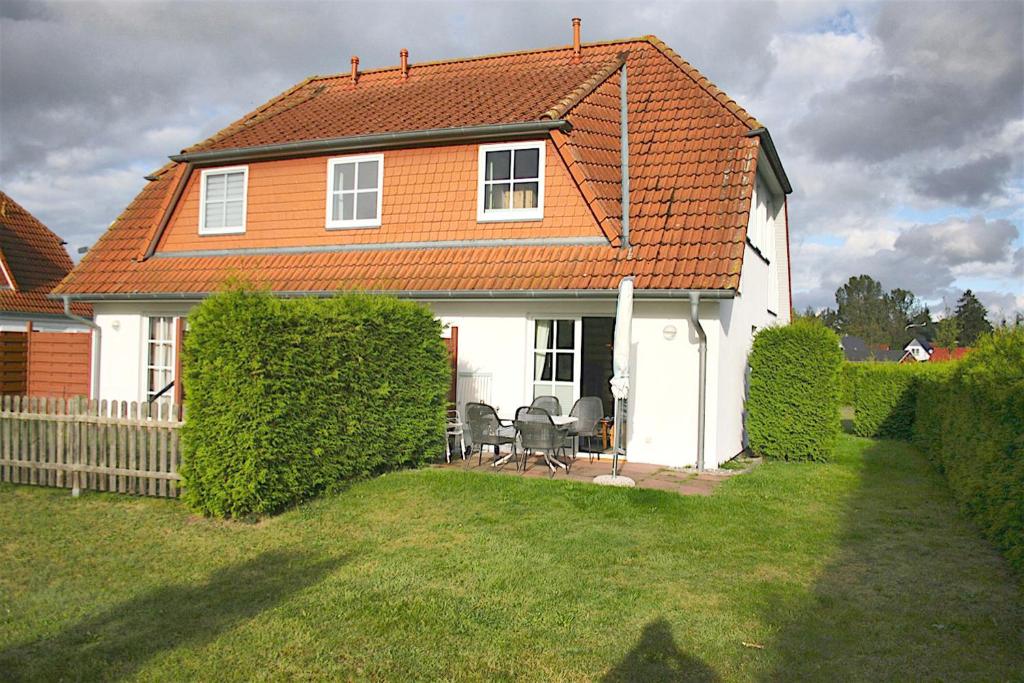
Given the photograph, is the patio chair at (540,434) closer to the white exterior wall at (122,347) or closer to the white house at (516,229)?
the white house at (516,229)

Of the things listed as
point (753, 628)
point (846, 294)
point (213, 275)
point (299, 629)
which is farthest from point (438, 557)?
point (846, 294)

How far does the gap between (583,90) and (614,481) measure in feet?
24.4

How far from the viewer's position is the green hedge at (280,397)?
345 inches

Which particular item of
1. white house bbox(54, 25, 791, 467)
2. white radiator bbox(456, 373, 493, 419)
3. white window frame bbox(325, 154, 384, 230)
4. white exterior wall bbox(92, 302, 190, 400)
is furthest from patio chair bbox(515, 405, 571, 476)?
white exterior wall bbox(92, 302, 190, 400)

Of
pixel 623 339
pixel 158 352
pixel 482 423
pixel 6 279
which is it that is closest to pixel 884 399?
pixel 623 339

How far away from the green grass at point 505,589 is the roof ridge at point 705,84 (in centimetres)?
688

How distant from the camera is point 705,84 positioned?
15.4 m

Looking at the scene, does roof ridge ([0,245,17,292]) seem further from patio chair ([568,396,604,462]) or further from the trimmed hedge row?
the trimmed hedge row

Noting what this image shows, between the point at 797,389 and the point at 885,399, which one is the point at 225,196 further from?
the point at 885,399

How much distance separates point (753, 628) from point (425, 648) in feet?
7.55

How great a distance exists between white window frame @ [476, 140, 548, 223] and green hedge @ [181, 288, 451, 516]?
3733mm

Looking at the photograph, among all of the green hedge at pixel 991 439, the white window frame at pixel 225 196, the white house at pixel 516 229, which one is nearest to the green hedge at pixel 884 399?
the white house at pixel 516 229

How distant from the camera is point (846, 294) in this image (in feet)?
468

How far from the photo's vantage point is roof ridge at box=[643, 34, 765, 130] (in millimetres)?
14297
